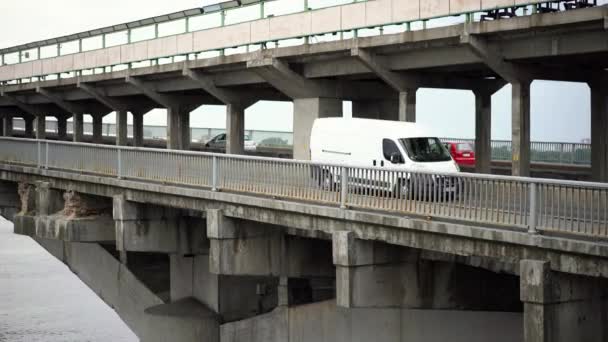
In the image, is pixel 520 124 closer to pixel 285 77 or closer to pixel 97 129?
pixel 285 77

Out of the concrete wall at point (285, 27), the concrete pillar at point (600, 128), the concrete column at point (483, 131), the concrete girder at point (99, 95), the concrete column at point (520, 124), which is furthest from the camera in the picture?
the concrete girder at point (99, 95)

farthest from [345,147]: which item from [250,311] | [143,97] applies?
[143,97]

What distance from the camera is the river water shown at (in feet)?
126

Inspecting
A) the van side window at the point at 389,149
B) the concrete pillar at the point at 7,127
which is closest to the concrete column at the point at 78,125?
the concrete pillar at the point at 7,127

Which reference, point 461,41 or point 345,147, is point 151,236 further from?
point 461,41

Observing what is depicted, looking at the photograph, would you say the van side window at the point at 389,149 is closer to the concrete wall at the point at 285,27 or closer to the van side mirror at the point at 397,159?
the van side mirror at the point at 397,159

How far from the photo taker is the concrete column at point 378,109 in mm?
31625

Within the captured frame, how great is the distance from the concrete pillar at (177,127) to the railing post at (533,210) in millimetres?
26753

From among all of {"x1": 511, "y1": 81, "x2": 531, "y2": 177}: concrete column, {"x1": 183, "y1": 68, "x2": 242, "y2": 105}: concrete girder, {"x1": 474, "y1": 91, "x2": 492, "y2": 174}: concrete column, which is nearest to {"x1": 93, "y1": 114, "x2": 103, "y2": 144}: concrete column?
{"x1": 183, "y1": 68, "x2": 242, "y2": 105}: concrete girder

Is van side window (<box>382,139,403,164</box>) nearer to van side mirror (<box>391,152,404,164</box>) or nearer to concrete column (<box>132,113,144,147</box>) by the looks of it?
van side mirror (<box>391,152,404,164</box>)

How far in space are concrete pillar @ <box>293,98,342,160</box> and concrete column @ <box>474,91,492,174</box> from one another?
4.11m

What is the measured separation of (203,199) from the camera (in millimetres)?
22500

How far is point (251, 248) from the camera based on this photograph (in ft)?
70.8

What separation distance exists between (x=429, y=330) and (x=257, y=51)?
12.1 metres
